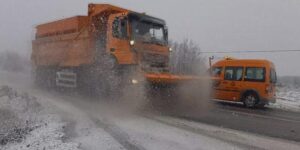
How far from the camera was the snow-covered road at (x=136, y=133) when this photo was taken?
7.51 metres

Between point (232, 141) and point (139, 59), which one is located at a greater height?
point (139, 59)

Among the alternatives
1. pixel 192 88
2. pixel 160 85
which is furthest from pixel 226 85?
pixel 160 85

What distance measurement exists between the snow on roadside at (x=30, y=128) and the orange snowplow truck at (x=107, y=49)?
8.37 ft

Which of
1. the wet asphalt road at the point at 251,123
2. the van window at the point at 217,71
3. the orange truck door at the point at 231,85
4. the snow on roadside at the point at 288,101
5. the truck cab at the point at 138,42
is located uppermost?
the truck cab at the point at 138,42

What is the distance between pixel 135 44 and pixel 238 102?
7341mm

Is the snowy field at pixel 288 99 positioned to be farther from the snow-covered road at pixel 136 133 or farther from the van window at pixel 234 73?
the snow-covered road at pixel 136 133

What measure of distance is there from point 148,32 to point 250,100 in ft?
19.5

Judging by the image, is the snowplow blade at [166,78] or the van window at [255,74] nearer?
the snowplow blade at [166,78]

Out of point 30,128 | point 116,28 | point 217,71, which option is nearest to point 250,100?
point 217,71

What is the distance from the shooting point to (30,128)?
8953 millimetres

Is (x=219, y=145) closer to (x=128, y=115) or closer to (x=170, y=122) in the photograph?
(x=170, y=122)

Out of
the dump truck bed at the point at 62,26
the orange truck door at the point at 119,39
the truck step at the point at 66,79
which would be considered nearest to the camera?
the orange truck door at the point at 119,39

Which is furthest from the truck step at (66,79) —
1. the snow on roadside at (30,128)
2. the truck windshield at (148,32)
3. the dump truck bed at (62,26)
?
the truck windshield at (148,32)

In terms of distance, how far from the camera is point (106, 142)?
7.58m
